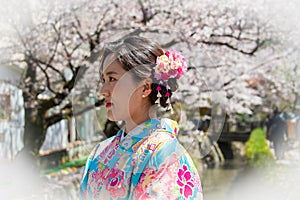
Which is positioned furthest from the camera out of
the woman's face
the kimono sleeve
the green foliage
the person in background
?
the person in background

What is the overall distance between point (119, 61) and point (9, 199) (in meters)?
3.34

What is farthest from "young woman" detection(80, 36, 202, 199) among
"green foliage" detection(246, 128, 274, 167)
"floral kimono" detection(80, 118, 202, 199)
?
"green foliage" detection(246, 128, 274, 167)

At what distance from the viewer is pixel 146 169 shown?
103cm

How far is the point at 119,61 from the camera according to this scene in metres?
1.11

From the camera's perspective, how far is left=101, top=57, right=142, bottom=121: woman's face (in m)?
1.11

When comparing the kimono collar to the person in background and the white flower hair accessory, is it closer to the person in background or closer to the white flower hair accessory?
the white flower hair accessory

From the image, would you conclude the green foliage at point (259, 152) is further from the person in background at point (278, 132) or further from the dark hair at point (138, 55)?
the dark hair at point (138, 55)

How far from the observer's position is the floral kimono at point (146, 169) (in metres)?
1.01

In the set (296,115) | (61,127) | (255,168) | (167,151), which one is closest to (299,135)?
(296,115)

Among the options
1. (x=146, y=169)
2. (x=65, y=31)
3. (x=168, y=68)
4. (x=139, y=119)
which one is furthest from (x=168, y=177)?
(x=65, y=31)

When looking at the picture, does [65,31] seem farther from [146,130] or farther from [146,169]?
[146,169]

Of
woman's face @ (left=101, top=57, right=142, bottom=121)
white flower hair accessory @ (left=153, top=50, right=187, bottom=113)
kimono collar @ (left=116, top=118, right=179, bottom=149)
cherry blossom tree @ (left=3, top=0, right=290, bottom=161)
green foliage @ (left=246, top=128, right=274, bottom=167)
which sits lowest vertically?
green foliage @ (left=246, top=128, right=274, bottom=167)

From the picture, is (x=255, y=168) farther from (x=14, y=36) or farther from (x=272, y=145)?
(x=14, y=36)

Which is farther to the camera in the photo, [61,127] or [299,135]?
[299,135]
